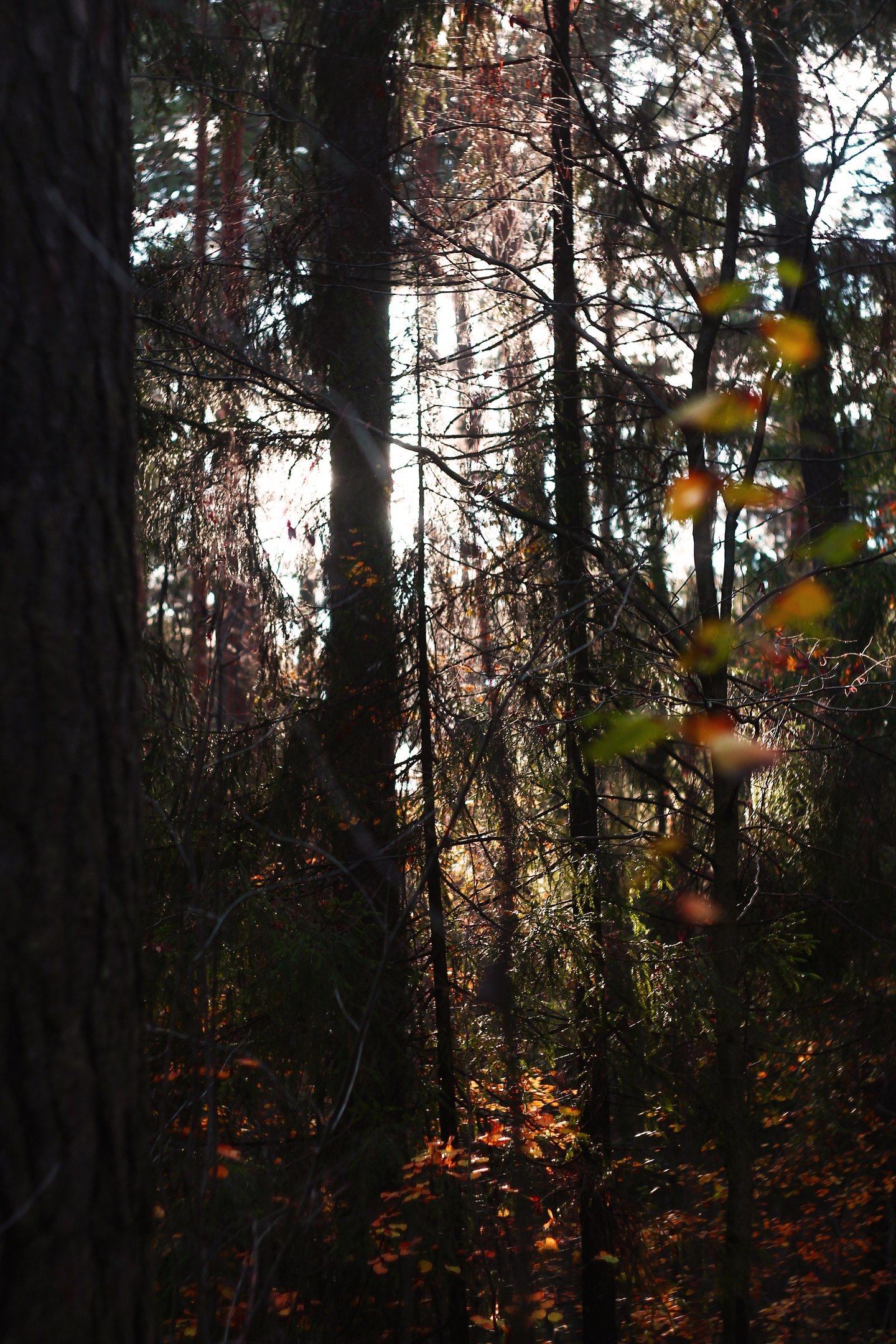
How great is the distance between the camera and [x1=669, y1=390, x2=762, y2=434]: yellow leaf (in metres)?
4.89

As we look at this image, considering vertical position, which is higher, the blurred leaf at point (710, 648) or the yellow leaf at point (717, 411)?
the yellow leaf at point (717, 411)

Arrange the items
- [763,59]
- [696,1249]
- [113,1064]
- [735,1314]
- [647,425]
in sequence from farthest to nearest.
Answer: [696,1249] < [647,425] < [763,59] < [735,1314] < [113,1064]

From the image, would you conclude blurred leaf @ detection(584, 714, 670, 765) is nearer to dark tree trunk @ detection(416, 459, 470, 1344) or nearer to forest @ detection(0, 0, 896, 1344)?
forest @ detection(0, 0, 896, 1344)

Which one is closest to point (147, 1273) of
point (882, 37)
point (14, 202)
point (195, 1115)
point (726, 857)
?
point (195, 1115)

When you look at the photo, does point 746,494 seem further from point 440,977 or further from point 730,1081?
point 440,977

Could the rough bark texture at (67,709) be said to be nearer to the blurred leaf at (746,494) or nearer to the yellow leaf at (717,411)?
the blurred leaf at (746,494)

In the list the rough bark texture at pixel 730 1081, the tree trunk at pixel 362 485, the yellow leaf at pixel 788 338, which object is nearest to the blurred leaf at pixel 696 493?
the yellow leaf at pixel 788 338

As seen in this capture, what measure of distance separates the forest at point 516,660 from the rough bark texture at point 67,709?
2.26 feet

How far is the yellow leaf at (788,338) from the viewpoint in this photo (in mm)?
4156

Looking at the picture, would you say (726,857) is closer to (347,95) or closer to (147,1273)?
(147,1273)

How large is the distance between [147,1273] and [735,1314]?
13.5ft

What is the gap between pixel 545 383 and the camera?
6.64 metres

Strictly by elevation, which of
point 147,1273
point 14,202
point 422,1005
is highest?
point 14,202

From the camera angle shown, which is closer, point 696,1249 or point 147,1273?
point 147,1273
